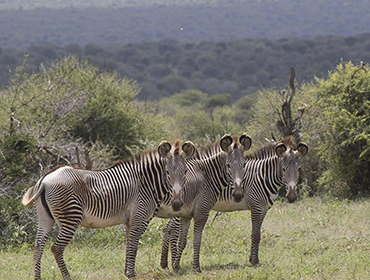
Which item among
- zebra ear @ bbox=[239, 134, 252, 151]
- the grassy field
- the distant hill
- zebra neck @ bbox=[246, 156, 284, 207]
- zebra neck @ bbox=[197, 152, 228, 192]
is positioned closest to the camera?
the grassy field

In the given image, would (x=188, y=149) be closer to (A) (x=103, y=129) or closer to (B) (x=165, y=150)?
(B) (x=165, y=150)

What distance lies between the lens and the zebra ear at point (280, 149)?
9527 millimetres

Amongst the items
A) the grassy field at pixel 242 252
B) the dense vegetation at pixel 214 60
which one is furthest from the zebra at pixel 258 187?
the dense vegetation at pixel 214 60

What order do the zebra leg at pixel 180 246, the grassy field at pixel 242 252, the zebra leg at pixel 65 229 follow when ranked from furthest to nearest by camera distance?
the zebra leg at pixel 180 246, the grassy field at pixel 242 252, the zebra leg at pixel 65 229

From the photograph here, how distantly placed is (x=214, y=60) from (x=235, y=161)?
107m

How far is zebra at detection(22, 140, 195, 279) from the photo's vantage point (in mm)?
8180

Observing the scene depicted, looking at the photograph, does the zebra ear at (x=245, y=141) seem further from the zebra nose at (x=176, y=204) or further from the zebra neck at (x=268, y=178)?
the zebra nose at (x=176, y=204)

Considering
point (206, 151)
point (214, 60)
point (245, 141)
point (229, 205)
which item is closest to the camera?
point (245, 141)

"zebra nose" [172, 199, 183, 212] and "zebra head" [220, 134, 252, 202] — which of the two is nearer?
"zebra nose" [172, 199, 183, 212]

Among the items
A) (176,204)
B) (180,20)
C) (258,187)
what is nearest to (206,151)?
(258,187)

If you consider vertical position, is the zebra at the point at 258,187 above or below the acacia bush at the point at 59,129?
above

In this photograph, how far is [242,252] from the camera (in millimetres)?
10992

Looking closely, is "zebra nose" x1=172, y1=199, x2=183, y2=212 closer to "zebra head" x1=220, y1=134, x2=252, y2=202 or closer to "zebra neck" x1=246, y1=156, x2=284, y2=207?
"zebra head" x1=220, y1=134, x2=252, y2=202

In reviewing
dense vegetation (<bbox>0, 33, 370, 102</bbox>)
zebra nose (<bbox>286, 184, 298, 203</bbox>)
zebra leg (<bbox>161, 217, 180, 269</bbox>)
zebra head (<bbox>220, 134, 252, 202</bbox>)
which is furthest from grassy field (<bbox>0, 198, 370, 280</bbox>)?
dense vegetation (<bbox>0, 33, 370, 102</bbox>)
